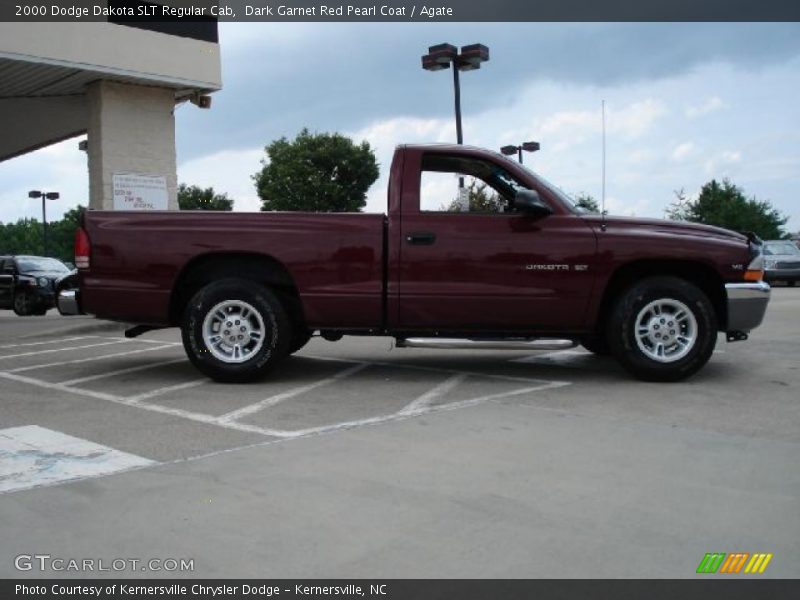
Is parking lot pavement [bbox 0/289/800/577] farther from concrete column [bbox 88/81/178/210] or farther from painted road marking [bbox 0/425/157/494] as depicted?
concrete column [bbox 88/81/178/210]

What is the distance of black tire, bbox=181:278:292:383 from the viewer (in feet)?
21.1

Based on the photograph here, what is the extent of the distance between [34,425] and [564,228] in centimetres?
427

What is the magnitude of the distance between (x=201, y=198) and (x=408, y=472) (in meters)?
62.2

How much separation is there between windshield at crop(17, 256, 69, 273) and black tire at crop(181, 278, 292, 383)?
13.6 meters

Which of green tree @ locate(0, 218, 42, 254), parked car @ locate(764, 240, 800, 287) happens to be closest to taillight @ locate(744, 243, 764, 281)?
parked car @ locate(764, 240, 800, 287)

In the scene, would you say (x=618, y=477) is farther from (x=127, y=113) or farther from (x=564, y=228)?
(x=127, y=113)

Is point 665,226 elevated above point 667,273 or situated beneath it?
elevated above

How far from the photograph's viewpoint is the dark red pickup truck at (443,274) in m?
6.34

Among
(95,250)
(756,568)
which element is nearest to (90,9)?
(95,250)

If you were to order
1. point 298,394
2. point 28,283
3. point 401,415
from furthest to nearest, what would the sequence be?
point 28,283 < point 298,394 < point 401,415

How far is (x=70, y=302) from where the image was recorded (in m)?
6.99

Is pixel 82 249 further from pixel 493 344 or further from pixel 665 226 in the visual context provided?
pixel 665 226

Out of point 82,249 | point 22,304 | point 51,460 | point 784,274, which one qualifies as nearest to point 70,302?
point 82,249
